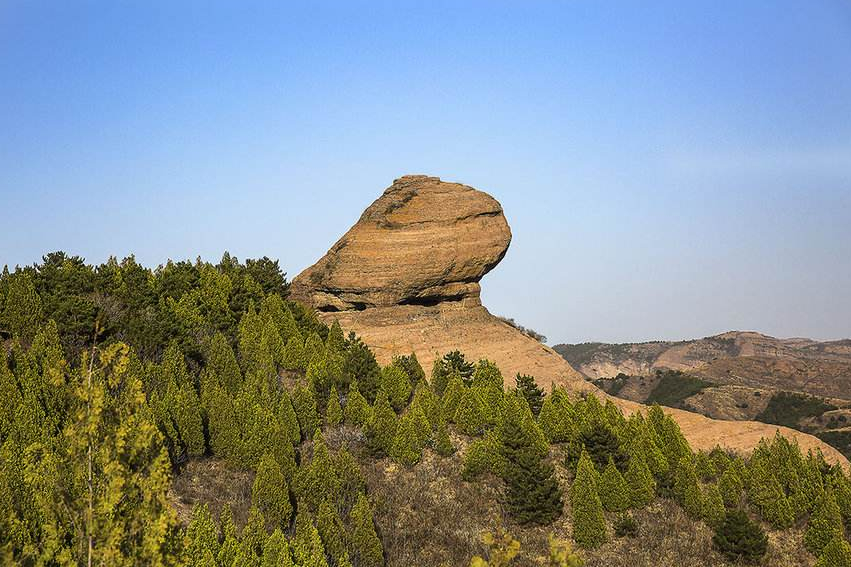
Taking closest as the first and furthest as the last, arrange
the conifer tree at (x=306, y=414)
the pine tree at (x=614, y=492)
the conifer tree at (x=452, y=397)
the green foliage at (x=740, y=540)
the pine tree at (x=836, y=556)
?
the pine tree at (x=836, y=556) < the green foliage at (x=740, y=540) < the pine tree at (x=614, y=492) < the conifer tree at (x=306, y=414) < the conifer tree at (x=452, y=397)

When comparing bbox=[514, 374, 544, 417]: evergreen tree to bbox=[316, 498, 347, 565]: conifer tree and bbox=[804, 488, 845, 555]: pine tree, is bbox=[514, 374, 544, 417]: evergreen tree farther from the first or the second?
bbox=[316, 498, 347, 565]: conifer tree

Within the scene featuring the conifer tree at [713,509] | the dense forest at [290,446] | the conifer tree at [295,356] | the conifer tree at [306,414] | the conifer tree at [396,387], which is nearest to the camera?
the dense forest at [290,446]

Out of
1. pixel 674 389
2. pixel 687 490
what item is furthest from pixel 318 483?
pixel 674 389

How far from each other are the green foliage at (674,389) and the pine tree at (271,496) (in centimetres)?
8316

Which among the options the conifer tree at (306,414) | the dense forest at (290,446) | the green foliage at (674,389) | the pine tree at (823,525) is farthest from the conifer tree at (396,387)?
the green foliage at (674,389)

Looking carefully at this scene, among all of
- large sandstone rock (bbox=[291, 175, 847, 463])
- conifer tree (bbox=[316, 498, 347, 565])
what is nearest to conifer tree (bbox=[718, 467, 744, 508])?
large sandstone rock (bbox=[291, 175, 847, 463])

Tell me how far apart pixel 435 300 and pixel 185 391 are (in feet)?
69.1

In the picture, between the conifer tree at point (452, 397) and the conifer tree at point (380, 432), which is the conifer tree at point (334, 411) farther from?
the conifer tree at point (452, 397)

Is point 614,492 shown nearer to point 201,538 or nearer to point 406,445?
point 406,445

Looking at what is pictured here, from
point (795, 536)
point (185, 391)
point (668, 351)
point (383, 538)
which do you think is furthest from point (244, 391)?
point (668, 351)

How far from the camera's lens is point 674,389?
4291 inches

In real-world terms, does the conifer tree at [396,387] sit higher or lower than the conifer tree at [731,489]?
higher

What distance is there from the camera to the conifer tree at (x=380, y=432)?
30.6m

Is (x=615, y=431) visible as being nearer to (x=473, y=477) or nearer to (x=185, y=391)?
(x=473, y=477)
